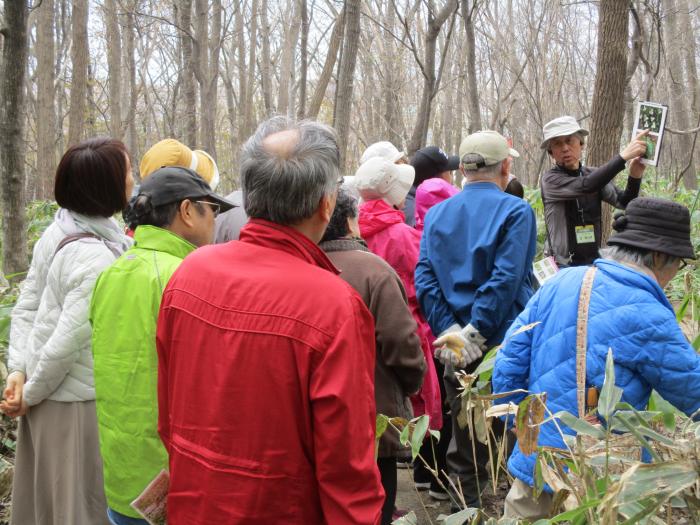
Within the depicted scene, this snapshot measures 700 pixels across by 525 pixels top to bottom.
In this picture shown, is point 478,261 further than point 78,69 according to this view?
No

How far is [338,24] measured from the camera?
10070 mm

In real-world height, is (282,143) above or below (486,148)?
below

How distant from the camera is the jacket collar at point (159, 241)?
2357 mm

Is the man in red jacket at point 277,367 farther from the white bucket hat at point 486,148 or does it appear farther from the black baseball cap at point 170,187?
the white bucket hat at point 486,148

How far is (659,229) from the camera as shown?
2162 millimetres

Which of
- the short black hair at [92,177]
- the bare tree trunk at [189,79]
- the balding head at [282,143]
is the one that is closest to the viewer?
the balding head at [282,143]

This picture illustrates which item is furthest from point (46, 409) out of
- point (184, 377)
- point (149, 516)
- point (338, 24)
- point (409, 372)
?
point (338, 24)

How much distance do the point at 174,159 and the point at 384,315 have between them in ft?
4.64

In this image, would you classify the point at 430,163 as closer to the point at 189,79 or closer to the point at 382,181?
the point at 382,181

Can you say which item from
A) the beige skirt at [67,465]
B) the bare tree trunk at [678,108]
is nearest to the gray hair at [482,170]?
the beige skirt at [67,465]

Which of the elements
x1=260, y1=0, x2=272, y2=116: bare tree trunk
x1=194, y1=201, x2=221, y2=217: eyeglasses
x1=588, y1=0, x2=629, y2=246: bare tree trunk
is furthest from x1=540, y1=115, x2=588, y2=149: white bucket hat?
x1=260, y1=0, x2=272, y2=116: bare tree trunk

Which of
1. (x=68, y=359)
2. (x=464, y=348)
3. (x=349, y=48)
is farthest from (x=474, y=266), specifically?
(x=349, y=48)

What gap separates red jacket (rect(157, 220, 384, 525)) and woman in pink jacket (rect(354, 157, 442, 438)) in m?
1.95

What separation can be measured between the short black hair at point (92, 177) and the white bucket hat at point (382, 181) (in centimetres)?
135
